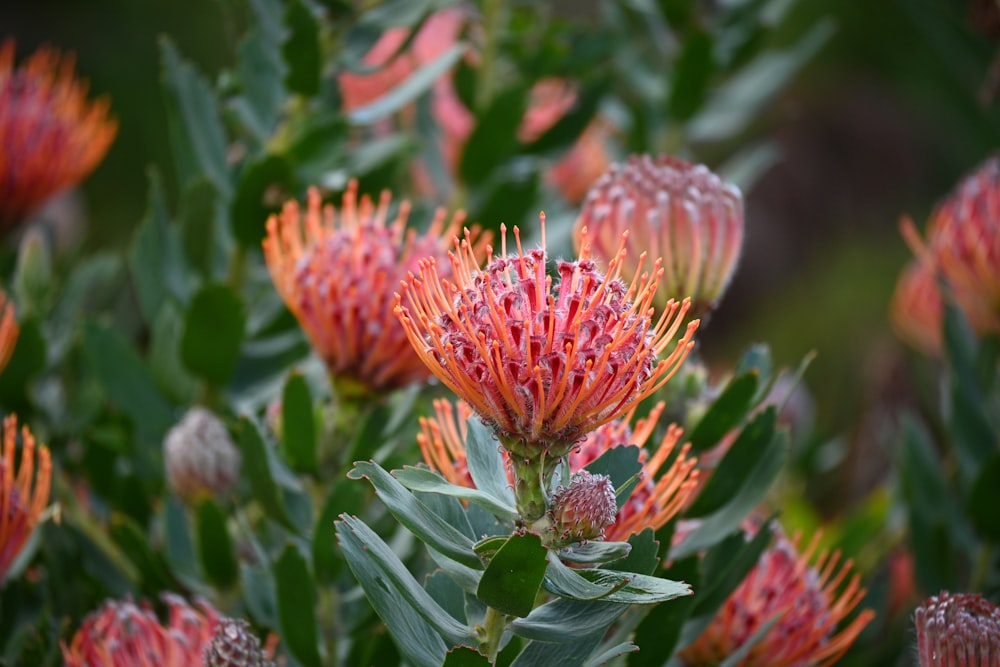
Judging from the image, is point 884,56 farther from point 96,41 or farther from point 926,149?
point 96,41

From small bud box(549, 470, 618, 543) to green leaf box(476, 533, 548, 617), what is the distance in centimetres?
3

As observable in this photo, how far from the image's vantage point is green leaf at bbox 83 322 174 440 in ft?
2.76

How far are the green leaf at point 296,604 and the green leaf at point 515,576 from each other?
0.58 feet

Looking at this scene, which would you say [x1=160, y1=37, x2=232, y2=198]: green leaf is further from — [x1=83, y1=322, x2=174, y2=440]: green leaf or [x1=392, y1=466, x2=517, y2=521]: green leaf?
[x1=392, y1=466, x2=517, y2=521]: green leaf

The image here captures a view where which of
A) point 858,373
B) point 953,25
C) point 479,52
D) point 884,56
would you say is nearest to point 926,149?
point 884,56

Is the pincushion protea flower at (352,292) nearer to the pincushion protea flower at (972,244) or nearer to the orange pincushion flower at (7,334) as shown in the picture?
the orange pincushion flower at (7,334)

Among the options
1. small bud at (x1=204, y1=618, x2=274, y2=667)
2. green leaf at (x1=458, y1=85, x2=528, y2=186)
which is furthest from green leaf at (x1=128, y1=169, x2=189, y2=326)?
small bud at (x1=204, y1=618, x2=274, y2=667)

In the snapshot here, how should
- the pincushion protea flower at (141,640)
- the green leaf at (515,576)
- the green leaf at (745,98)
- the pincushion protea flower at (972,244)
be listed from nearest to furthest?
1. the green leaf at (515,576)
2. the pincushion protea flower at (141,640)
3. the pincushion protea flower at (972,244)
4. the green leaf at (745,98)

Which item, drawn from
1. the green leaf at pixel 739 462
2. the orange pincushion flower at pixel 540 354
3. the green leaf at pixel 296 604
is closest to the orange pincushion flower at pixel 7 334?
the green leaf at pixel 296 604

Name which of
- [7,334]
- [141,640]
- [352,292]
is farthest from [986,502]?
[7,334]

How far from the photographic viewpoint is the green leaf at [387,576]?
46 centimetres

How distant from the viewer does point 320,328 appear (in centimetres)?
69

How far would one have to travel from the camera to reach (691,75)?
42.3 inches

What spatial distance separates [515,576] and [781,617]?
243 millimetres
